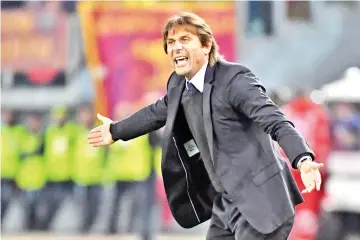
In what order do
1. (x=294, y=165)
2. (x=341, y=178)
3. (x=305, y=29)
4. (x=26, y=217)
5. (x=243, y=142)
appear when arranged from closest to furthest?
(x=294, y=165) < (x=243, y=142) < (x=341, y=178) < (x=305, y=29) < (x=26, y=217)

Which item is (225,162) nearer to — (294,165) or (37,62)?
(294,165)

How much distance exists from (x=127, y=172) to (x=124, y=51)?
130cm

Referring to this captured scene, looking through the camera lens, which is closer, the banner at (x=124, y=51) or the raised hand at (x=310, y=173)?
the raised hand at (x=310, y=173)

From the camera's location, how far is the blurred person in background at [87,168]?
423 inches

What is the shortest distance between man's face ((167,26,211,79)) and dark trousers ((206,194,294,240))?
0.56m

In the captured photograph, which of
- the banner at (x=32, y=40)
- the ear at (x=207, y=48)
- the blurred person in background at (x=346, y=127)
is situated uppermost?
the ear at (x=207, y=48)

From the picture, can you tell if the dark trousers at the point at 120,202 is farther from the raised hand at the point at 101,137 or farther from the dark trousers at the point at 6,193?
the raised hand at the point at 101,137

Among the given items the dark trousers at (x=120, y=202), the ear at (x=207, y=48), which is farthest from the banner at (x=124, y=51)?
the ear at (x=207, y=48)

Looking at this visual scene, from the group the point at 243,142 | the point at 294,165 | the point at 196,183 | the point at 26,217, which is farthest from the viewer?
the point at 26,217

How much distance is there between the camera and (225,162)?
4246mm

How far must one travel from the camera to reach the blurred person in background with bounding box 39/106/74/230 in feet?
35.6

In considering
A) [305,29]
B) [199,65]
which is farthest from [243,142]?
[305,29]

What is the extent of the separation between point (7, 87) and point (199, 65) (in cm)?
711

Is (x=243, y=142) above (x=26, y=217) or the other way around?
above
